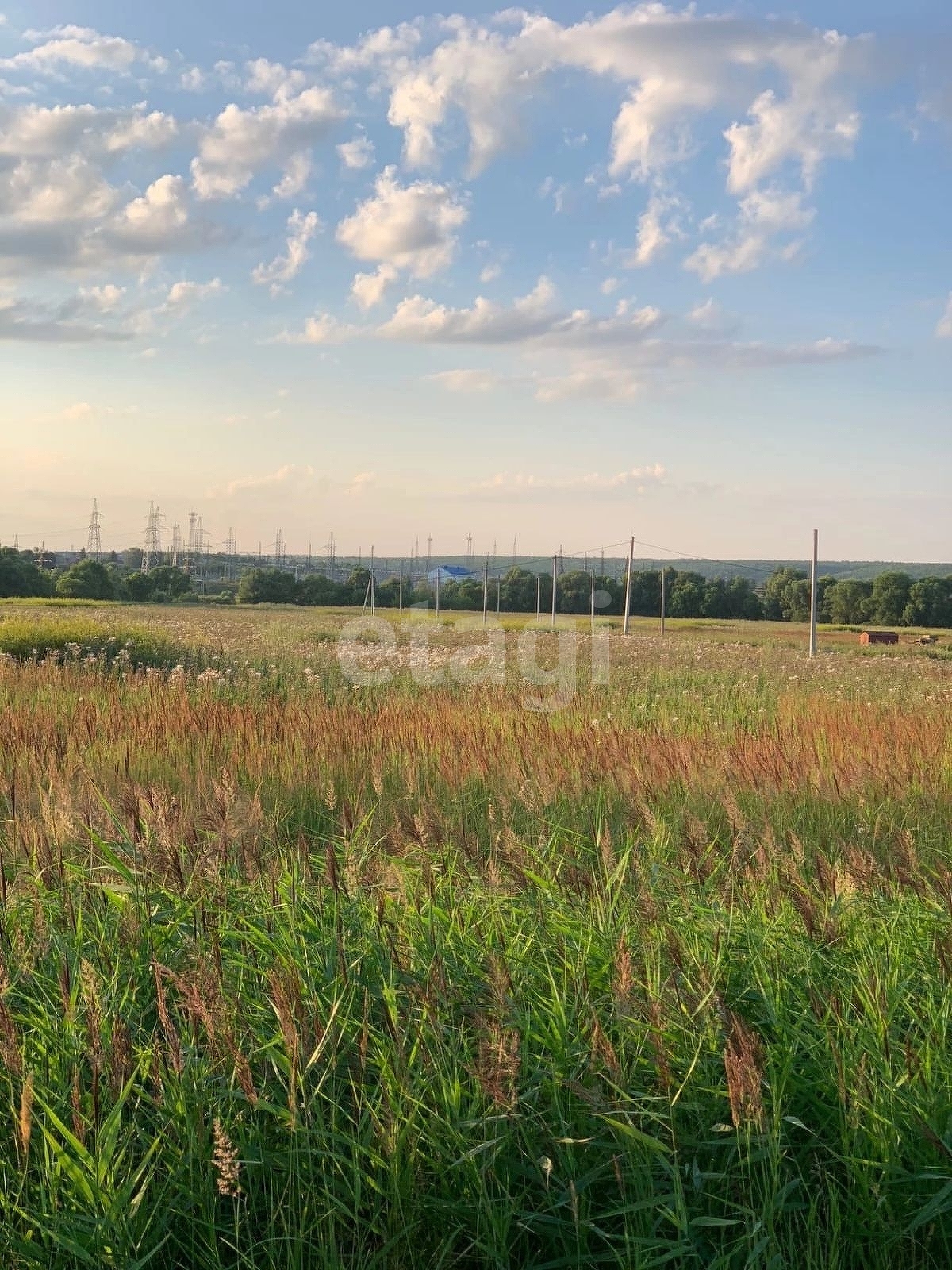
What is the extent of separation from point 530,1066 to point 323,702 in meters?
6.31

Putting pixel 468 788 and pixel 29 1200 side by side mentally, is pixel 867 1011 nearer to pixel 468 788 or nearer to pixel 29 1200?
pixel 29 1200

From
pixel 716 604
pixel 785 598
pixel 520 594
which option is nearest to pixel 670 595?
pixel 716 604

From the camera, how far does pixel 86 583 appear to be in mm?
52312

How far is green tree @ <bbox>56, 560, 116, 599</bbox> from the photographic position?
51.7 meters

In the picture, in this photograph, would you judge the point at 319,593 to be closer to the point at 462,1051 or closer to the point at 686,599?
the point at 686,599

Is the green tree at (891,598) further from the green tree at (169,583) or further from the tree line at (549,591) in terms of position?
the green tree at (169,583)

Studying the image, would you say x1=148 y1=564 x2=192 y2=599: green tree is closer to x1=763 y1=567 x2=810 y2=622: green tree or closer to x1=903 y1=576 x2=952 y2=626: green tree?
x1=763 y1=567 x2=810 y2=622: green tree

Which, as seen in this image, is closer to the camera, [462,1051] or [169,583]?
[462,1051]

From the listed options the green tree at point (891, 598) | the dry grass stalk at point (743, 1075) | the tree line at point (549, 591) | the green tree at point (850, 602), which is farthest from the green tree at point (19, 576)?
the dry grass stalk at point (743, 1075)

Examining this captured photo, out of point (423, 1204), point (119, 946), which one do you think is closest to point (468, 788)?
point (119, 946)

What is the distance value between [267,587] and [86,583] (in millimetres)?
9897

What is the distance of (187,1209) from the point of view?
6.44 feet

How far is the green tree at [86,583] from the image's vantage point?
51688 mm

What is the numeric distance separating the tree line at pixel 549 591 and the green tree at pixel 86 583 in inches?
2.2
